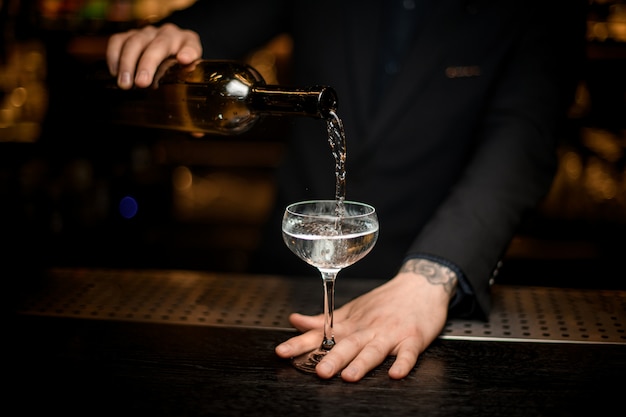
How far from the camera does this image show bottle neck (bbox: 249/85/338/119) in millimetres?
1201

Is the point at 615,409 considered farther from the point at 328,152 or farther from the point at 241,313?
the point at 328,152

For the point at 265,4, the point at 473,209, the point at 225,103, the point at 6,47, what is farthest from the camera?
the point at 6,47

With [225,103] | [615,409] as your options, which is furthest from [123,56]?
[615,409]

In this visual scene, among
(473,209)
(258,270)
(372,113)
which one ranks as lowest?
(258,270)

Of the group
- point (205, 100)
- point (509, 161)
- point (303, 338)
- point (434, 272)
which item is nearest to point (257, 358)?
point (303, 338)

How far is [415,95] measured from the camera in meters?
1.96

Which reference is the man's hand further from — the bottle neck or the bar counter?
the bottle neck

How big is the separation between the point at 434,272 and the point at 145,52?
0.73 metres

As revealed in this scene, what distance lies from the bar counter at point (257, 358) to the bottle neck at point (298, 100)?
42cm

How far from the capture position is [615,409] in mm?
1044

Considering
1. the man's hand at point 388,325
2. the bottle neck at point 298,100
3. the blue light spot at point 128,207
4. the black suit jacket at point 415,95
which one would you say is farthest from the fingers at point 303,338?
the blue light spot at point 128,207

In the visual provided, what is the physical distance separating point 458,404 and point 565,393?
0.56 feet

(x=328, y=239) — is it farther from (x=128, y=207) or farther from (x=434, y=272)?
(x=128, y=207)

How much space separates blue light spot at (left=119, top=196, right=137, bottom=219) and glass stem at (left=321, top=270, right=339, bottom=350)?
2.28m
